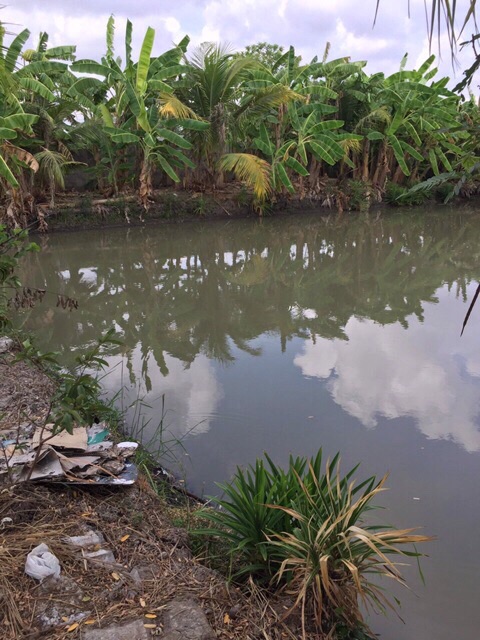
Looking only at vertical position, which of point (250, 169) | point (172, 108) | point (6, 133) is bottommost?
point (250, 169)

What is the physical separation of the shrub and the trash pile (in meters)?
0.62

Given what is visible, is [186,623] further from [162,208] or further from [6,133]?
[162,208]

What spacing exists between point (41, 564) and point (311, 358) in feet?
10.8

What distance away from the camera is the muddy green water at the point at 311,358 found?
2824mm

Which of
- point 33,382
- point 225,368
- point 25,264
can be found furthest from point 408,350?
point 25,264

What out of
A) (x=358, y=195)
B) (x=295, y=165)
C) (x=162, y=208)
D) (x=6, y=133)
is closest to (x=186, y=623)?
(x=6, y=133)

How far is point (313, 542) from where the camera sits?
1.87 meters

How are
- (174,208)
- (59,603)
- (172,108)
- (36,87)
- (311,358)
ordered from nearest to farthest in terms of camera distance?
(59,603), (311,358), (36,87), (172,108), (174,208)

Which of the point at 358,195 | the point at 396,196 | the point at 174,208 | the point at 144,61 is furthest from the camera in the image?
the point at 396,196

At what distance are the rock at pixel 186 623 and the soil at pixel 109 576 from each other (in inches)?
1.3

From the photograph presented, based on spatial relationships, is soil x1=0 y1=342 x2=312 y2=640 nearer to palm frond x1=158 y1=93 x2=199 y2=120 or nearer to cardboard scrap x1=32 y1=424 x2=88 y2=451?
cardboard scrap x1=32 y1=424 x2=88 y2=451

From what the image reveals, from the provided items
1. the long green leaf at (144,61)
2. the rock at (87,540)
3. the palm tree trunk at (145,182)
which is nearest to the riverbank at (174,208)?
the palm tree trunk at (145,182)

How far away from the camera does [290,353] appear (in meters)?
5.00

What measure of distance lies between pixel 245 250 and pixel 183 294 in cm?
289
